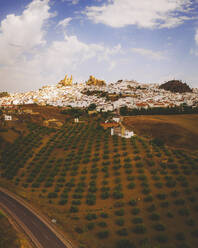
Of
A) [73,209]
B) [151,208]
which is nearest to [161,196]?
[151,208]

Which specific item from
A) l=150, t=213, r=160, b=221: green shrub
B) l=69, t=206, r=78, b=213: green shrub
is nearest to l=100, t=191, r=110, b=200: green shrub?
l=69, t=206, r=78, b=213: green shrub

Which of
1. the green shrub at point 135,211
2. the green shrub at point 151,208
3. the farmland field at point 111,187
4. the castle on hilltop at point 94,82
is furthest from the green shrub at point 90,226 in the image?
the castle on hilltop at point 94,82

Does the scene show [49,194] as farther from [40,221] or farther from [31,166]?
[31,166]

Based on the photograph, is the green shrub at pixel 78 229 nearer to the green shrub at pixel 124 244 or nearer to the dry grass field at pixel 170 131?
the green shrub at pixel 124 244

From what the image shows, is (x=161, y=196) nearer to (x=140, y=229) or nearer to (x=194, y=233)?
(x=194, y=233)

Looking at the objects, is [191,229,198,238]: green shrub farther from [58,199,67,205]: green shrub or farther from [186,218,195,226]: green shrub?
[58,199,67,205]: green shrub

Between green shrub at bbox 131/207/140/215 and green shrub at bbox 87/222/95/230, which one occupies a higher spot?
green shrub at bbox 131/207/140/215
